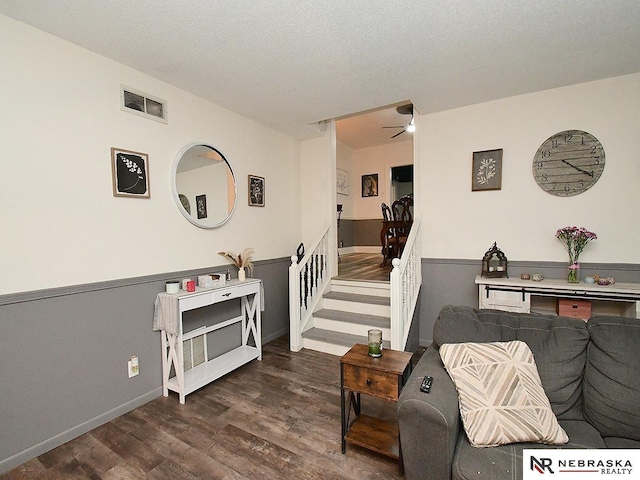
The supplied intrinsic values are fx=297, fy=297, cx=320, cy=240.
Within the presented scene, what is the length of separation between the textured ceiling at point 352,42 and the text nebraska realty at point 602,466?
2.31m

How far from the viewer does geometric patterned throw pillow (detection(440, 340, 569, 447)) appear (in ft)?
4.11

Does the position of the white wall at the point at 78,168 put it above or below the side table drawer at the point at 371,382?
above

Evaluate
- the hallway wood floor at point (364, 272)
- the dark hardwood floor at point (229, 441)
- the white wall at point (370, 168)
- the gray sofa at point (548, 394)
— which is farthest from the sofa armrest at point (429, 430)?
the white wall at point (370, 168)

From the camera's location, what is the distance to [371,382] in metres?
1.71

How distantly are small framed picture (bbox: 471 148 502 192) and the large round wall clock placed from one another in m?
0.32

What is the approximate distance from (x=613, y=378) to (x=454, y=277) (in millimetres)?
2059

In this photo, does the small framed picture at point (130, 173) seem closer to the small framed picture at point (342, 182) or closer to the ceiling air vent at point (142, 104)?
the ceiling air vent at point (142, 104)

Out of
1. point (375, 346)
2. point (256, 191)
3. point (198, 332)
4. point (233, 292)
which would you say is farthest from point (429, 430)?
point (256, 191)

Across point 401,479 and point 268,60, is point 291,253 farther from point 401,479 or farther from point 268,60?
point 401,479

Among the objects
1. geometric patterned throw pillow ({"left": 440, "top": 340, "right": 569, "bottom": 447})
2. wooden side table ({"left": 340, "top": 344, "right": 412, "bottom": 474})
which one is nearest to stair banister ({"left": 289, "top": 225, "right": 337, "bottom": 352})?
wooden side table ({"left": 340, "top": 344, "right": 412, "bottom": 474})

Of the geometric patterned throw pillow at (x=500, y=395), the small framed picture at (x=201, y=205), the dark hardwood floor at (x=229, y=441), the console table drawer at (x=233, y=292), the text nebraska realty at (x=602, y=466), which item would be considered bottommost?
the dark hardwood floor at (x=229, y=441)

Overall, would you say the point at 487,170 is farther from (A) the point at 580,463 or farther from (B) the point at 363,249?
(B) the point at 363,249

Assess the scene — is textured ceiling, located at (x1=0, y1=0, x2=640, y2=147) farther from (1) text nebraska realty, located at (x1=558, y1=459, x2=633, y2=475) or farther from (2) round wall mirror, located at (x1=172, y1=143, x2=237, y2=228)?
(1) text nebraska realty, located at (x1=558, y1=459, x2=633, y2=475)

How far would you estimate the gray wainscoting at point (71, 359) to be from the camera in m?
1.80
